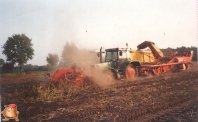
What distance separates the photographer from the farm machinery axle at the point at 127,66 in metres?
7.28

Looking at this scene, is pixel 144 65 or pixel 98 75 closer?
pixel 98 75

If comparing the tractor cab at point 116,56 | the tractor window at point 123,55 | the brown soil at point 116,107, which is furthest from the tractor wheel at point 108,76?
the brown soil at point 116,107

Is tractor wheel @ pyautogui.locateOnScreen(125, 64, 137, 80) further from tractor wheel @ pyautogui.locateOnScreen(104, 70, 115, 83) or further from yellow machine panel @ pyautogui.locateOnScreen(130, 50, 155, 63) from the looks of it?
tractor wheel @ pyautogui.locateOnScreen(104, 70, 115, 83)

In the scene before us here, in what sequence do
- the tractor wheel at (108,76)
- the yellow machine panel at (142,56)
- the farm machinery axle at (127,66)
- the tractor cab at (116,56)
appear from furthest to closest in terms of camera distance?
the yellow machine panel at (142,56) < the tractor cab at (116,56) < the tractor wheel at (108,76) < the farm machinery axle at (127,66)

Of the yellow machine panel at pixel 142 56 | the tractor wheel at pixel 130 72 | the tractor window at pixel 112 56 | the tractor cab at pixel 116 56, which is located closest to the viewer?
the tractor cab at pixel 116 56

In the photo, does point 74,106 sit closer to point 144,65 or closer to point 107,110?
point 107,110

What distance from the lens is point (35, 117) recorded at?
4.02 m


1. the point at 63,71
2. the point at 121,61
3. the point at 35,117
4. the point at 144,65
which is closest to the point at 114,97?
the point at 35,117

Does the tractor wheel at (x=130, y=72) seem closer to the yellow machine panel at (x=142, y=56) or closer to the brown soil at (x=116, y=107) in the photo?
the yellow machine panel at (x=142, y=56)

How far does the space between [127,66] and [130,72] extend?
1.34 feet

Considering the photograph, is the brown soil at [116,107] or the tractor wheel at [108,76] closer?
the brown soil at [116,107]

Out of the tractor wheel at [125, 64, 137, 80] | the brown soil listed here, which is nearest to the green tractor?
the tractor wheel at [125, 64, 137, 80]

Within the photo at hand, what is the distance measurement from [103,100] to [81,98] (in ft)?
2.31

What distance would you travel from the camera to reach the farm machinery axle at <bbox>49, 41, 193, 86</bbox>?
7275 mm
